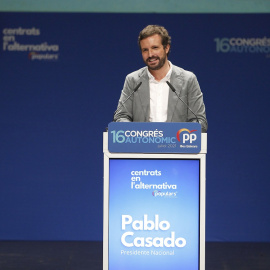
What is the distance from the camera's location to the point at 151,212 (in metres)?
2.85

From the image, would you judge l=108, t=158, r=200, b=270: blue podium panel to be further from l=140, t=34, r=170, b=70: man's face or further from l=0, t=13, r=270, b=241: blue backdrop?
l=0, t=13, r=270, b=241: blue backdrop

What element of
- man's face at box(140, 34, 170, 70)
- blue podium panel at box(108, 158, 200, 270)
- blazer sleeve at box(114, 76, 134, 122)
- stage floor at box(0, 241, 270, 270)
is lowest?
stage floor at box(0, 241, 270, 270)

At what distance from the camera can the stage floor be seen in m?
4.54

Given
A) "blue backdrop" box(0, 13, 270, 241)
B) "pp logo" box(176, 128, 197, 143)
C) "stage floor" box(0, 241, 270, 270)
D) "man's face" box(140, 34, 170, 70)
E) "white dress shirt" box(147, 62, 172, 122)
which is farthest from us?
"blue backdrop" box(0, 13, 270, 241)

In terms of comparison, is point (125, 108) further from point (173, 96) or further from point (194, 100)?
point (194, 100)

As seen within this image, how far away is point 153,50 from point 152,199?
92cm

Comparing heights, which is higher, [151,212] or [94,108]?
[94,108]

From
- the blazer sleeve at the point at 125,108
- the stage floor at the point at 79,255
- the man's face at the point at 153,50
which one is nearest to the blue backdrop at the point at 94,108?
the stage floor at the point at 79,255

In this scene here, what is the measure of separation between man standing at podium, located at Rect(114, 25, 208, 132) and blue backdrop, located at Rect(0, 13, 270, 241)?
86.4 inches

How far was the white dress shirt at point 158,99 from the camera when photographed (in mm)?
3359

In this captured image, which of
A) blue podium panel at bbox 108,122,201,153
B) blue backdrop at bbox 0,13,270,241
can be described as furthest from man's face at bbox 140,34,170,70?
blue backdrop at bbox 0,13,270,241

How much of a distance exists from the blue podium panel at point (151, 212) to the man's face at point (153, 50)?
2.29 feet

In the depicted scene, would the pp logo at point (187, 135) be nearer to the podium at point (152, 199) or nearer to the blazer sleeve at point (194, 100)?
the podium at point (152, 199)

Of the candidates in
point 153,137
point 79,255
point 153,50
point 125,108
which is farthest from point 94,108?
point 153,137
